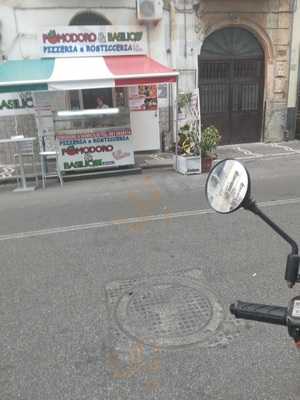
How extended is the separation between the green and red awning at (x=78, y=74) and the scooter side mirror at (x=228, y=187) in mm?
6705

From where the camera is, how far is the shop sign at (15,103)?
Result: 10.6 meters

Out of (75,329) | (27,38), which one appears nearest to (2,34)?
(27,38)

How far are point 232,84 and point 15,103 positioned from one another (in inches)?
267

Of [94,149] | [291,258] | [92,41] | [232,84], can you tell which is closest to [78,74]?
[94,149]

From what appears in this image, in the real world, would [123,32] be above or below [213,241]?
above

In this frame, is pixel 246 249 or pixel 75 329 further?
pixel 246 249

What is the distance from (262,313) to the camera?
186 cm

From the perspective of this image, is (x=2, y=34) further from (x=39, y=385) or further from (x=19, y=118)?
(x=39, y=385)

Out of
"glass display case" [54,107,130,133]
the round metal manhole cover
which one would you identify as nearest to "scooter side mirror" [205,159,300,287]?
the round metal manhole cover

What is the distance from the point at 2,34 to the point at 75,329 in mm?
9744

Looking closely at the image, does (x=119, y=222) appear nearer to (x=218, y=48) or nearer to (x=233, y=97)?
(x=233, y=97)

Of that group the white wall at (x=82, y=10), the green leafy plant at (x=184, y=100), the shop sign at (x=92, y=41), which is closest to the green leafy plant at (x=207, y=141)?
the green leafy plant at (x=184, y=100)

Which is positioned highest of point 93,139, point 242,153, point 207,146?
point 93,139

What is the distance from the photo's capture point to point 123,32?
35.9 ft
